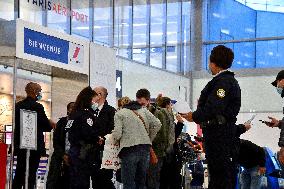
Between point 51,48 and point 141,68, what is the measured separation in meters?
7.66

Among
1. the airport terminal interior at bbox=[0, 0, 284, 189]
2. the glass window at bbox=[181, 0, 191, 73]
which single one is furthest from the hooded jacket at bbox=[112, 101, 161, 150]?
the glass window at bbox=[181, 0, 191, 73]

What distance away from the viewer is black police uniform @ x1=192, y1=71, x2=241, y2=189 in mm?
5703

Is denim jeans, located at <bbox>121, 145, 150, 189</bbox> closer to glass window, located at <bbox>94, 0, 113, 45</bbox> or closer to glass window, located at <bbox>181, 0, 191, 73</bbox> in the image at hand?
glass window, located at <bbox>94, 0, 113, 45</bbox>

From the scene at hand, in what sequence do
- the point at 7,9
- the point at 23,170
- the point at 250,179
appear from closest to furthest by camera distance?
the point at 250,179
the point at 23,170
the point at 7,9

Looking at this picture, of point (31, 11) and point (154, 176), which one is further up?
point (31, 11)

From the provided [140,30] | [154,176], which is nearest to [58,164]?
[154,176]

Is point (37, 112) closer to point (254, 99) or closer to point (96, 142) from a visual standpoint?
point (96, 142)

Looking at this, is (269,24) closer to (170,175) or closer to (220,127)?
(170,175)

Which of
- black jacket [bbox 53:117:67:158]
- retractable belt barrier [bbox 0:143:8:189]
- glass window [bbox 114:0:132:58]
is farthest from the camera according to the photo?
glass window [bbox 114:0:132:58]

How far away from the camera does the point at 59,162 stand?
29.7 ft

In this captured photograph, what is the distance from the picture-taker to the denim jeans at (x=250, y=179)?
868 cm

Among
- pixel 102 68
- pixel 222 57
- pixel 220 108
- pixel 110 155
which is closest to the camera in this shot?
pixel 220 108

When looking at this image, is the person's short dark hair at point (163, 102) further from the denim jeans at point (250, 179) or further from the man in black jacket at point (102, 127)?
the denim jeans at point (250, 179)

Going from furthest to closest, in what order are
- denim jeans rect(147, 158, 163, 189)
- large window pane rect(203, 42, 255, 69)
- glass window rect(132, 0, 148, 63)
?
1. large window pane rect(203, 42, 255, 69)
2. glass window rect(132, 0, 148, 63)
3. denim jeans rect(147, 158, 163, 189)
